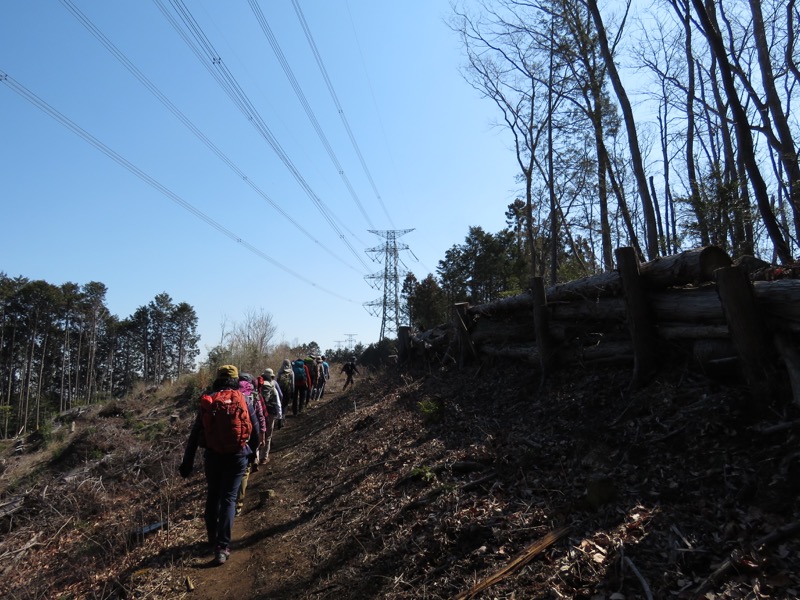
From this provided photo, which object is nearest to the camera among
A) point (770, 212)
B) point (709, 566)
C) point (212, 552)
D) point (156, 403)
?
point (709, 566)

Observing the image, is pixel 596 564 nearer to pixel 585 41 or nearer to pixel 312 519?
pixel 312 519

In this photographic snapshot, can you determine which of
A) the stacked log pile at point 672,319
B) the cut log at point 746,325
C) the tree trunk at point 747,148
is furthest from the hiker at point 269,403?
the tree trunk at point 747,148

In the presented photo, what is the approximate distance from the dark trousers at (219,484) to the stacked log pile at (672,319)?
4.24 meters

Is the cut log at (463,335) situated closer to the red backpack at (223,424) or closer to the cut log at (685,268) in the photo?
the cut log at (685,268)

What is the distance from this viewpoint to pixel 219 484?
16.9 feet

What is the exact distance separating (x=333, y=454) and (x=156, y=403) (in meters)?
16.7

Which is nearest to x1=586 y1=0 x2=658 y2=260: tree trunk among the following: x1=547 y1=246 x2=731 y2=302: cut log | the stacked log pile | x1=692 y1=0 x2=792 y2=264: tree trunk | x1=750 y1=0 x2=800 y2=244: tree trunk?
x1=750 y1=0 x2=800 y2=244: tree trunk

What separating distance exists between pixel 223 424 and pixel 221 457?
14.5 inches

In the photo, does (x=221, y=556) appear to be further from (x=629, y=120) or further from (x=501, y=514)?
(x=629, y=120)

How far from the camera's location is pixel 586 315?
6.57 meters

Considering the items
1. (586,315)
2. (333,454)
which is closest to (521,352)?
(586,315)

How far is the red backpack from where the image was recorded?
199 inches

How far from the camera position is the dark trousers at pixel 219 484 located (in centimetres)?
507

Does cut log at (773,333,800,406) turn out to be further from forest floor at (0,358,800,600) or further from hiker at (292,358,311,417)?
hiker at (292,358,311,417)
